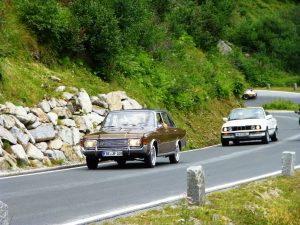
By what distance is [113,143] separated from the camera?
18578 mm

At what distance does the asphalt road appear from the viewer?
1056 cm

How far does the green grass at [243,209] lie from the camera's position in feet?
31.8

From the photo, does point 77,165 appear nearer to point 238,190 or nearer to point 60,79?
point 60,79

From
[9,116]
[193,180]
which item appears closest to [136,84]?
[9,116]

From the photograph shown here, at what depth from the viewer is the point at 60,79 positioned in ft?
85.0

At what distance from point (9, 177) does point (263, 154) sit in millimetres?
9828

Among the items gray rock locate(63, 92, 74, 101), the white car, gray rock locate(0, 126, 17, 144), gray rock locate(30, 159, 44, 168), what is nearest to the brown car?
gray rock locate(30, 159, 44, 168)

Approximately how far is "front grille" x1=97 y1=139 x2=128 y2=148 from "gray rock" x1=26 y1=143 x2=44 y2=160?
8.52 ft

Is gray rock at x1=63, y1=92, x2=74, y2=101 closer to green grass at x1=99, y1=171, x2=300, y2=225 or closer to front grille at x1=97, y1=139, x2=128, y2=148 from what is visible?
front grille at x1=97, y1=139, x2=128, y2=148

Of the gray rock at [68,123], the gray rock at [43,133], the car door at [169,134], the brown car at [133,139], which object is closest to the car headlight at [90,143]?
the brown car at [133,139]

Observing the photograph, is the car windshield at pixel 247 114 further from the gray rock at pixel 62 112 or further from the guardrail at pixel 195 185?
the guardrail at pixel 195 185

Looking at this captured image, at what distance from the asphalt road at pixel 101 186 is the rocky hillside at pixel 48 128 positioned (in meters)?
1.61

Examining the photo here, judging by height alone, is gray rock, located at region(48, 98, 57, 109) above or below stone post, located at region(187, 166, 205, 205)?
above

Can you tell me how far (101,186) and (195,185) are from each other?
13.3 feet
